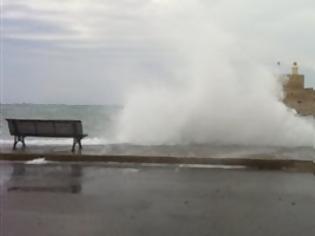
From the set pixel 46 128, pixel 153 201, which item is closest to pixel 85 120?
pixel 46 128

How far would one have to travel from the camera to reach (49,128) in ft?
49.7

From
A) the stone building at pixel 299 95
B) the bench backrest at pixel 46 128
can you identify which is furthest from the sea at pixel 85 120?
the stone building at pixel 299 95

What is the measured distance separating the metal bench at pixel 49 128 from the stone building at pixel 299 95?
15760 mm

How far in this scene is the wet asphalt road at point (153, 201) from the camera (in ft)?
21.8

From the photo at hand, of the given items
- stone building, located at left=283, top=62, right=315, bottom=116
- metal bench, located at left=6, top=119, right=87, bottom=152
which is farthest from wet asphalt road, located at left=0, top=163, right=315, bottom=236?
stone building, located at left=283, top=62, right=315, bottom=116

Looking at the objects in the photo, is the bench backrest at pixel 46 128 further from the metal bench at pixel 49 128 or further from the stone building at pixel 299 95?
the stone building at pixel 299 95

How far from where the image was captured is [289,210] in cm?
777

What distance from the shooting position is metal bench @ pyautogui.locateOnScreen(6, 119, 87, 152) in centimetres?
1491

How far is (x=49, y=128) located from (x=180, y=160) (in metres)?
4.19

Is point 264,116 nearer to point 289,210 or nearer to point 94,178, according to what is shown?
point 94,178

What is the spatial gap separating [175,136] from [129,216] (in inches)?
515

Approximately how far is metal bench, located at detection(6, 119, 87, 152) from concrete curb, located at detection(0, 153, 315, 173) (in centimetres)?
165

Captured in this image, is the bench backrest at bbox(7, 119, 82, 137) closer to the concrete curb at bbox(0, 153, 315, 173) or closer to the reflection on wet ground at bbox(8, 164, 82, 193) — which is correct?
the concrete curb at bbox(0, 153, 315, 173)

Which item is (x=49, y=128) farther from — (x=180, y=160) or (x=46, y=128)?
(x=180, y=160)
